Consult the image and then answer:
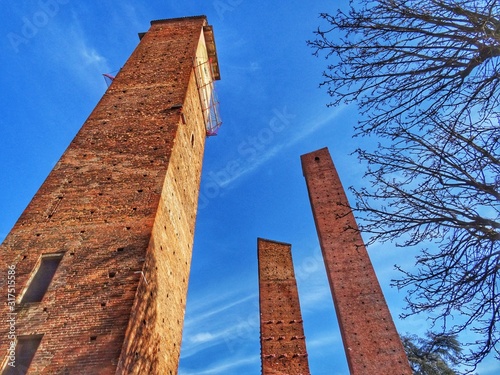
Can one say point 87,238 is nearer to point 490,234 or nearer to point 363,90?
point 363,90

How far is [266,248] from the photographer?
12375 millimetres

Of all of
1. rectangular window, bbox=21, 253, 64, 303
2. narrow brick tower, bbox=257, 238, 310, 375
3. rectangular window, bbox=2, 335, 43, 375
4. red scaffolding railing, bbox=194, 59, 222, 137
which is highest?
red scaffolding railing, bbox=194, 59, 222, 137

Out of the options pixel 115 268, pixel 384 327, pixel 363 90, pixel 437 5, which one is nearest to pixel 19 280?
pixel 115 268

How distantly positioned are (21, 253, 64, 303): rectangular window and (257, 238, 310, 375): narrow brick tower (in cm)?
568

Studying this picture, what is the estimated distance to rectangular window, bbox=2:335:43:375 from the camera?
464 cm

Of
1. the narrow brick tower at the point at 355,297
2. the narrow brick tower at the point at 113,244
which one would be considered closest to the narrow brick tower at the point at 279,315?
the narrow brick tower at the point at 355,297

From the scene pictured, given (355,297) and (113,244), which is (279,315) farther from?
(113,244)

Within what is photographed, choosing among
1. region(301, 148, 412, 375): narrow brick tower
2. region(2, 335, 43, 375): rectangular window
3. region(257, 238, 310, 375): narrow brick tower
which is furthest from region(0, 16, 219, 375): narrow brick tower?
region(301, 148, 412, 375): narrow brick tower

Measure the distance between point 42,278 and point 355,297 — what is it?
787 cm

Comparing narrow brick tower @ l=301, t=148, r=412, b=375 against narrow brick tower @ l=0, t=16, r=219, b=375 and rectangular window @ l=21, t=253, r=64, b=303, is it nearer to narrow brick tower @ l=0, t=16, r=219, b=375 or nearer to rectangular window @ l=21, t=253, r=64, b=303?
narrow brick tower @ l=0, t=16, r=219, b=375

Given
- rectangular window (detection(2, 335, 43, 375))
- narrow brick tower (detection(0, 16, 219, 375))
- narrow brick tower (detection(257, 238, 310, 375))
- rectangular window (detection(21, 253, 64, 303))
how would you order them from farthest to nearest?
narrow brick tower (detection(257, 238, 310, 375)), rectangular window (detection(21, 253, 64, 303)), narrow brick tower (detection(0, 16, 219, 375)), rectangular window (detection(2, 335, 43, 375))

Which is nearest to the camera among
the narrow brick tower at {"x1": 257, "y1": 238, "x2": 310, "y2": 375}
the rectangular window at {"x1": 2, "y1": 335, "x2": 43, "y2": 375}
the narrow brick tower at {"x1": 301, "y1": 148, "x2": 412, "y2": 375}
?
the rectangular window at {"x1": 2, "y1": 335, "x2": 43, "y2": 375}

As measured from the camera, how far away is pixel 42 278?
5648 mm

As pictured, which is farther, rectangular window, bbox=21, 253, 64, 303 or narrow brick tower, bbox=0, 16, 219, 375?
rectangular window, bbox=21, 253, 64, 303
